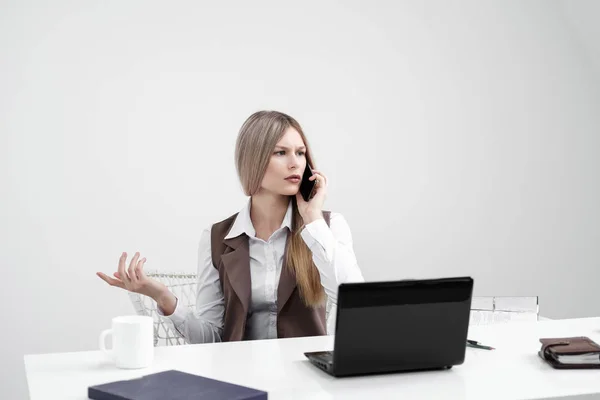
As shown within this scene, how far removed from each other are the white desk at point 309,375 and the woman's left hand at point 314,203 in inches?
21.4

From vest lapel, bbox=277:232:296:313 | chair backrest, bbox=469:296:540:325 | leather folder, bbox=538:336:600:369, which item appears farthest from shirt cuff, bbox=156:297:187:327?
leather folder, bbox=538:336:600:369

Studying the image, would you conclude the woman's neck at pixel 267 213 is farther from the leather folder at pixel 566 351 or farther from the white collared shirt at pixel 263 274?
the leather folder at pixel 566 351

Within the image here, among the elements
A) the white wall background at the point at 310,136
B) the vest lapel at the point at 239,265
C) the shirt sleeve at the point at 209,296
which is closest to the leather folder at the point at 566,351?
the vest lapel at the point at 239,265

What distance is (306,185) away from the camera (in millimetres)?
2289

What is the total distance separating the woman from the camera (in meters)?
2.11

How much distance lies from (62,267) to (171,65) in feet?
3.33

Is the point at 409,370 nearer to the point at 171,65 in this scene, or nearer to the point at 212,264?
the point at 212,264

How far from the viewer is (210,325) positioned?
2.23 meters

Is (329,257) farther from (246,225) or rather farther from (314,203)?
(246,225)

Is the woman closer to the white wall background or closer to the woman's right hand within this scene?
the woman's right hand

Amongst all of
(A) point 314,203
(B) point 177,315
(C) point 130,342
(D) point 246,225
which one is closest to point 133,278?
(B) point 177,315

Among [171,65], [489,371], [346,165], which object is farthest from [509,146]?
[489,371]

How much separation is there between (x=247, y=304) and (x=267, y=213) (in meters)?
0.31

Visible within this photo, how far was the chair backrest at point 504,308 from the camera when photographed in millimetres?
2137
